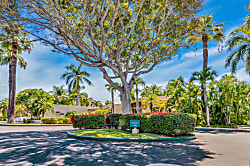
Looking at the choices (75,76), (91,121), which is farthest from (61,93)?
(91,121)

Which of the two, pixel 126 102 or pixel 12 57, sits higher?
pixel 12 57

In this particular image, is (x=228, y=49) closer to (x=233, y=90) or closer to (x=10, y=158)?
(x=233, y=90)

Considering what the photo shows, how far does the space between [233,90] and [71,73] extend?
35.0 m

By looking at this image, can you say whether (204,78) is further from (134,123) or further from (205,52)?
(134,123)

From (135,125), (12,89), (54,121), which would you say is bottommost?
(54,121)

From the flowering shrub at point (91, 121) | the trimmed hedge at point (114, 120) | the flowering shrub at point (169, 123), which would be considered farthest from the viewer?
the flowering shrub at point (91, 121)

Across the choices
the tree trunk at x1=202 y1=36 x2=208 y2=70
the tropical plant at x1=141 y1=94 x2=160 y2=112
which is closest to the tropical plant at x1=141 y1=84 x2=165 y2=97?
the tropical plant at x1=141 y1=94 x2=160 y2=112

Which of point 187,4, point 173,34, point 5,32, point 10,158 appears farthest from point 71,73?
point 10,158

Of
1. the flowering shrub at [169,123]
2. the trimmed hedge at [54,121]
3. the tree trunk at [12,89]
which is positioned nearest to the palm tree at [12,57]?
the tree trunk at [12,89]

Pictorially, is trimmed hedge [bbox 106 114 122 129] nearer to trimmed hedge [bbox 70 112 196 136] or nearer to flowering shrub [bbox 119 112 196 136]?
trimmed hedge [bbox 70 112 196 136]

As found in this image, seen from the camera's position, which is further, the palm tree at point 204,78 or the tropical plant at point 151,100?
the tropical plant at point 151,100

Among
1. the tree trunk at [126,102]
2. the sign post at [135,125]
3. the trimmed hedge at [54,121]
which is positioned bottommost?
the trimmed hedge at [54,121]

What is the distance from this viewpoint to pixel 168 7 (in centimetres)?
1593

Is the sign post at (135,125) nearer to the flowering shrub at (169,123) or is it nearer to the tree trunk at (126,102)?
the flowering shrub at (169,123)
